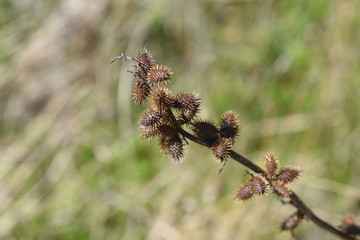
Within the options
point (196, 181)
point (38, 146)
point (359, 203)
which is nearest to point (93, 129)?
point (38, 146)

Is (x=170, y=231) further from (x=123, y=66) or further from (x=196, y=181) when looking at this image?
(x=123, y=66)

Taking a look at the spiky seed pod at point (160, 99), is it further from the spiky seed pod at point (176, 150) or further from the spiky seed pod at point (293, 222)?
the spiky seed pod at point (293, 222)

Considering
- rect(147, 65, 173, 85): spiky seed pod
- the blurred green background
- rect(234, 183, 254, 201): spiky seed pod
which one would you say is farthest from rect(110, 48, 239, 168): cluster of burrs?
the blurred green background

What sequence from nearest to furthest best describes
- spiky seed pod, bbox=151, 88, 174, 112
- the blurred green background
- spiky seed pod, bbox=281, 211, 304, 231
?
spiky seed pod, bbox=151, 88, 174, 112 → spiky seed pod, bbox=281, 211, 304, 231 → the blurred green background

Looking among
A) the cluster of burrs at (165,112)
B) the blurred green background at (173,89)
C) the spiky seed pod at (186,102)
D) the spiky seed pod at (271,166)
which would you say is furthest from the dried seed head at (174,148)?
the blurred green background at (173,89)

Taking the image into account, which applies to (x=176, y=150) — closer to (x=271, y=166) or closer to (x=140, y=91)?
(x=140, y=91)

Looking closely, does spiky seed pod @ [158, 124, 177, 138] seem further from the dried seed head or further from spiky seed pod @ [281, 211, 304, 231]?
spiky seed pod @ [281, 211, 304, 231]
